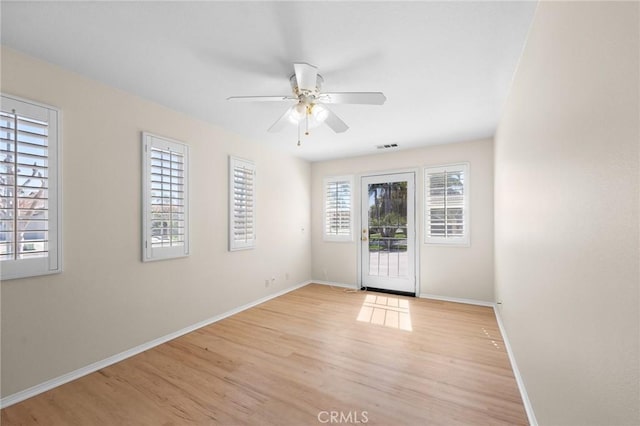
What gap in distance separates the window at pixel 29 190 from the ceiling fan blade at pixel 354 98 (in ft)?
7.17

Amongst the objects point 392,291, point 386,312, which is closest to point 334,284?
point 392,291

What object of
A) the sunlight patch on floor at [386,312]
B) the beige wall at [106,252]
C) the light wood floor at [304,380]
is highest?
the beige wall at [106,252]

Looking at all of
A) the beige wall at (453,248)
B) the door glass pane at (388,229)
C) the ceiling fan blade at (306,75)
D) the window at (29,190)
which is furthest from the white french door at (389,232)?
the window at (29,190)

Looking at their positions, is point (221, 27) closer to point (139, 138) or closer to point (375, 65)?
point (375, 65)

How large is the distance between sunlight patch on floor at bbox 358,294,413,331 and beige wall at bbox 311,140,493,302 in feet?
2.03

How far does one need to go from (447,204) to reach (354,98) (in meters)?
2.90

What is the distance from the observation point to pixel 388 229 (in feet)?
15.7

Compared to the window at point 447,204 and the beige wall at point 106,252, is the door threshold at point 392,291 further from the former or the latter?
the beige wall at point 106,252

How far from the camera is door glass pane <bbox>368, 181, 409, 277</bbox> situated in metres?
4.66

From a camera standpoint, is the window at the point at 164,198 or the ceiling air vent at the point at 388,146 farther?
the ceiling air vent at the point at 388,146

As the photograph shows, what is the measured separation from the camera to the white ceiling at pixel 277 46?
1.59m

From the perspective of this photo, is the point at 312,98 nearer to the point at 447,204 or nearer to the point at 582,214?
the point at 582,214

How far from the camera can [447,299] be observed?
14.0ft

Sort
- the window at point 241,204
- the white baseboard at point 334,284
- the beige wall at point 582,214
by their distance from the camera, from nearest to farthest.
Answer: the beige wall at point 582,214 → the window at point 241,204 → the white baseboard at point 334,284
